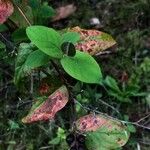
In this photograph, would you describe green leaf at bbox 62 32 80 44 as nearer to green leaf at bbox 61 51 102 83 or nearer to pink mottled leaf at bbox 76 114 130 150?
green leaf at bbox 61 51 102 83

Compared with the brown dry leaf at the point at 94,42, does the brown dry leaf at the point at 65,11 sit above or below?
below

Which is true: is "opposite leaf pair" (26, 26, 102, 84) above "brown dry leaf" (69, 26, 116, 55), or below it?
above

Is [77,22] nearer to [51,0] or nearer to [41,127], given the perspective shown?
[51,0]

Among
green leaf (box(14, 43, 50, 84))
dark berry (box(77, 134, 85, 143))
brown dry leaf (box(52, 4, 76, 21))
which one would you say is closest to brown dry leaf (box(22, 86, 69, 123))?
green leaf (box(14, 43, 50, 84))

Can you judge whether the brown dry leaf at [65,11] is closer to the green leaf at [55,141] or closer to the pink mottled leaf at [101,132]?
the green leaf at [55,141]

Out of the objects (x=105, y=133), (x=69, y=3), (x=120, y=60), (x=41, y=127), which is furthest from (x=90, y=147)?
(x=69, y=3)

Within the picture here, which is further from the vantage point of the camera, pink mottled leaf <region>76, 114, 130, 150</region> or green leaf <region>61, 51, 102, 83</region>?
pink mottled leaf <region>76, 114, 130, 150</region>

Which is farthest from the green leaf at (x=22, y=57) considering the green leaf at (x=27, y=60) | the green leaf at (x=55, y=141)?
the green leaf at (x=55, y=141)
